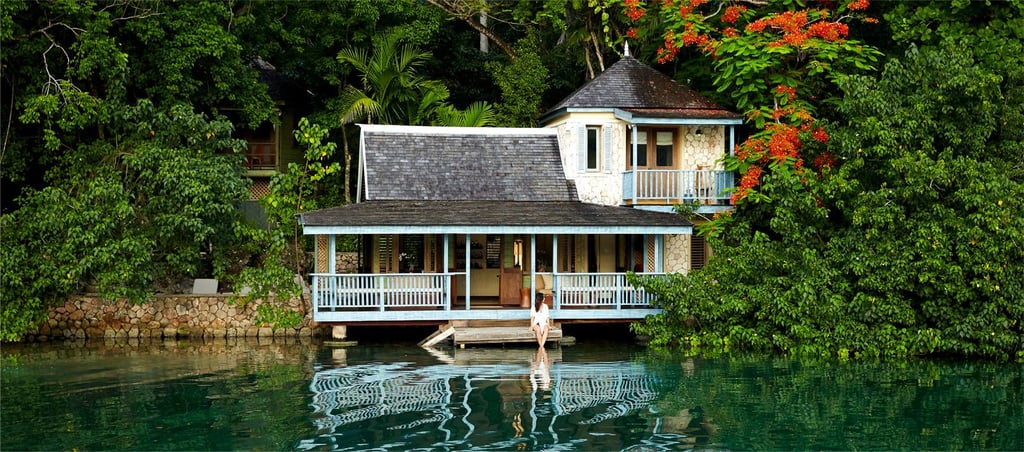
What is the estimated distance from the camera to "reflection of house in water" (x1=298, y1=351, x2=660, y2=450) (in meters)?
15.6

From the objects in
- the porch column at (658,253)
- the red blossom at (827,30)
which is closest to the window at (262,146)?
the porch column at (658,253)

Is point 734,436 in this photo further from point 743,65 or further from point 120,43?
point 120,43

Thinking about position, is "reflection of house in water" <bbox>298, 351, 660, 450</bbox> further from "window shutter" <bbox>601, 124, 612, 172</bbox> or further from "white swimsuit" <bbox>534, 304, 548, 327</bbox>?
"window shutter" <bbox>601, 124, 612, 172</bbox>

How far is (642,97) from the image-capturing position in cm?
2878

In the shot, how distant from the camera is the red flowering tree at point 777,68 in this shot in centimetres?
2672

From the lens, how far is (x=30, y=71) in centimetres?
2720

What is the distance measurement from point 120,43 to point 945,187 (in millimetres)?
19923

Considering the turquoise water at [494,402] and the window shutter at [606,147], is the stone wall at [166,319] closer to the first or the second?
the turquoise water at [494,402]

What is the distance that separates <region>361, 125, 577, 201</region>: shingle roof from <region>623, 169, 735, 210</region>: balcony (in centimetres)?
168

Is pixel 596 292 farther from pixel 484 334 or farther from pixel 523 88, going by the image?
pixel 523 88

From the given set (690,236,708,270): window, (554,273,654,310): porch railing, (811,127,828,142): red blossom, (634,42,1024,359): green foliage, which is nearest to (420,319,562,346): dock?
(554,273,654,310): porch railing

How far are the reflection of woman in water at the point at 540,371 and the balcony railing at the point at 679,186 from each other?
5.64 metres

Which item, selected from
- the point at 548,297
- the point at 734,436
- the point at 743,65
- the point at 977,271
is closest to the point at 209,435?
the point at 734,436

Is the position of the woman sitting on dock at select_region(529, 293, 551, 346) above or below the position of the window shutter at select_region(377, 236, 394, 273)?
below
